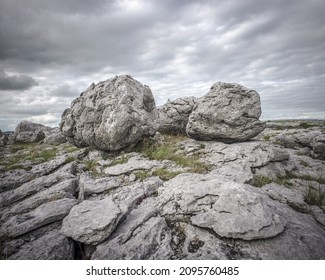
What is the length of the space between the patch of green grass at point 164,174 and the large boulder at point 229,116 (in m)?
5.23

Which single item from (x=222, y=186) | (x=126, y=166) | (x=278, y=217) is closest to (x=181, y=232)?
(x=222, y=186)

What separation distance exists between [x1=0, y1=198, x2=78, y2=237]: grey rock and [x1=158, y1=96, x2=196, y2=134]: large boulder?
12.6m

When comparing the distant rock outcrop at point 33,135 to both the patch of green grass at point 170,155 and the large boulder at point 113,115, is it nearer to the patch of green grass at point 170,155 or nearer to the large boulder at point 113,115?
the large boulder at point 113,115

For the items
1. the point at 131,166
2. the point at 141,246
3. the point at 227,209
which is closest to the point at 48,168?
the point at 131,166

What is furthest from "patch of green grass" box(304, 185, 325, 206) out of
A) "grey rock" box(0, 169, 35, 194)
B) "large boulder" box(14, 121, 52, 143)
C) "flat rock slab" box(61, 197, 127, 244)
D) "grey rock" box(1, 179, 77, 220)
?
"large boulder" box(14, 121, 52, 143)

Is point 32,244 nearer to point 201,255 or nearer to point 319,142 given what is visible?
point 201,255

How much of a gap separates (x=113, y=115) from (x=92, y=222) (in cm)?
853

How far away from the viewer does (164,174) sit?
34.1 feet

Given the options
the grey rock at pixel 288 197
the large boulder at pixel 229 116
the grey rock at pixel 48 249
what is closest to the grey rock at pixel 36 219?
the grey rock at pixel 48 249

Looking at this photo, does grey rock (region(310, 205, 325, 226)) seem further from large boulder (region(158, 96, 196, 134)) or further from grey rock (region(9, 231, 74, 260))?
large boulder (region(158, 96, 196, 134))

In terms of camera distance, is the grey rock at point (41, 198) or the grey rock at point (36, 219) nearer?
the grey rock at point (36, 219)

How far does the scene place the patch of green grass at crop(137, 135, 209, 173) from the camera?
1129cm

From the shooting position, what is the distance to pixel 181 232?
6.10 meters

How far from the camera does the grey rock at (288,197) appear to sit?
743cm
